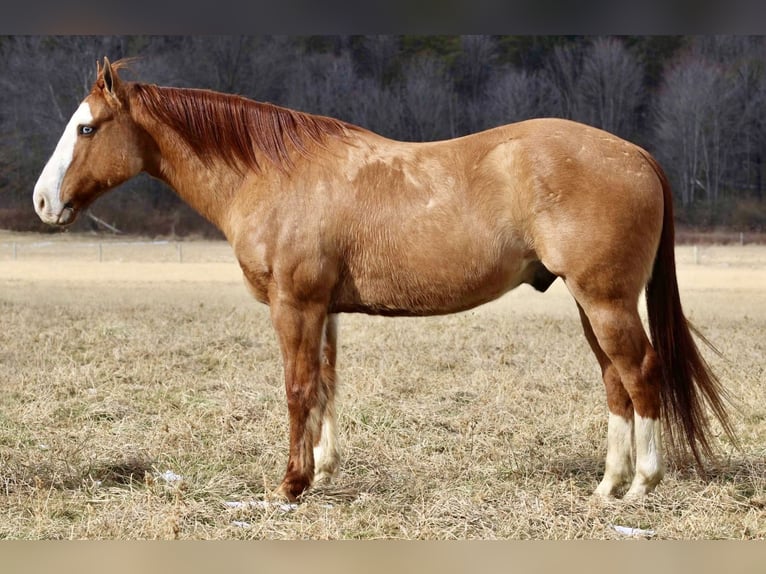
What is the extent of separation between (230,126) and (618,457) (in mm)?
2756

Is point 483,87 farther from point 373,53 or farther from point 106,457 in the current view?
point 106,457

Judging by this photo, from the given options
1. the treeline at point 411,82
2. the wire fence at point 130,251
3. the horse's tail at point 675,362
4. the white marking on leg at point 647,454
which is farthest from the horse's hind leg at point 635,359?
the wire fence at point 130,251

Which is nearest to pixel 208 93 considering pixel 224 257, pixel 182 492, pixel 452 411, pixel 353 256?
pixel 353 256

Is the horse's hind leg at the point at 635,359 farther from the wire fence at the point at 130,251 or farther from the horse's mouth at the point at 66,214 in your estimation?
the wire fence at the point at 130,251

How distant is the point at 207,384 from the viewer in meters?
6.61

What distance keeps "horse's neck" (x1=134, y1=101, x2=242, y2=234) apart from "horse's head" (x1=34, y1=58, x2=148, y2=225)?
120 mm

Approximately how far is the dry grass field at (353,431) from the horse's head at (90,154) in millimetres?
1507

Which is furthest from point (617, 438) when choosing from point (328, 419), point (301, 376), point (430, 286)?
point (301, 376)

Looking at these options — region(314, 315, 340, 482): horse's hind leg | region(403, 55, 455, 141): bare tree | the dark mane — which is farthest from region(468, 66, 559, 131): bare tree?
region(314, 315, 340, 482): horse's hind leg

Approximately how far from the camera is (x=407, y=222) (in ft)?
13.3

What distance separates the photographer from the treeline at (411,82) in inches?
521

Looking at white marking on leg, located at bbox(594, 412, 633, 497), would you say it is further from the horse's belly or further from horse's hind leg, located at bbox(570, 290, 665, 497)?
the horse's belly

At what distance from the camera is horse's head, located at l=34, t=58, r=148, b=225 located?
4.16 meters

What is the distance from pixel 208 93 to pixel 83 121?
2.27 ft
